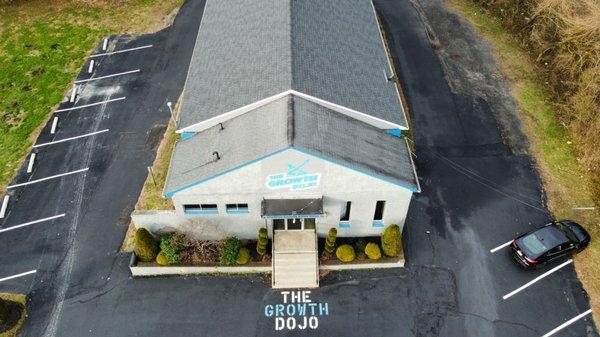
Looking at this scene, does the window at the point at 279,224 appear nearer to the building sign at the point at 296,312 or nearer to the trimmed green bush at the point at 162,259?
the building sign at the point at 296,312

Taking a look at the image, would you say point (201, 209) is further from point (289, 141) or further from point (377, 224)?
point (377, 224)

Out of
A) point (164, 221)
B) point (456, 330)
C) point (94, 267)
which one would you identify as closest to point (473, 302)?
point (456, 330)

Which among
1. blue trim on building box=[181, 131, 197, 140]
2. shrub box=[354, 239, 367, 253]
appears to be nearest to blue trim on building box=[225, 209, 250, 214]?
blue trim on building box=[181, 131, 197, 140]

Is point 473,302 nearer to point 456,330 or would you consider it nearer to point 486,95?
point 456,330

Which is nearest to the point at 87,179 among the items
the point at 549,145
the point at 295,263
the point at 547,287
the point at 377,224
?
the point at 295,263

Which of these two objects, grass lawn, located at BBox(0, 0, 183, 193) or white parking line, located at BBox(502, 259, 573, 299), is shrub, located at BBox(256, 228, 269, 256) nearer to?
white parking line, located at BBox(502, 259, 573, 299)

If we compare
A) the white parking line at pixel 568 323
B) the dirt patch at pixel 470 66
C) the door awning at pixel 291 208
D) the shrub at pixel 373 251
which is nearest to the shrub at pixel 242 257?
the door awning at pixel 291 208

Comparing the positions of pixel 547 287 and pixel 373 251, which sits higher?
pixel 373 251
